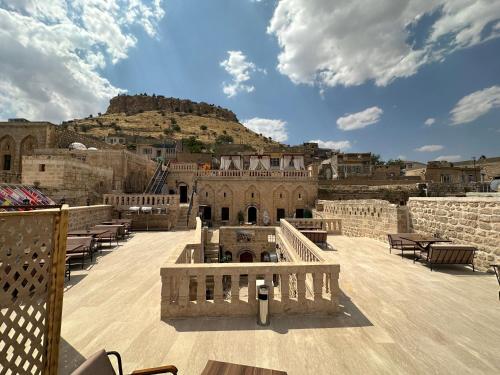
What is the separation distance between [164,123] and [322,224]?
7567 cm

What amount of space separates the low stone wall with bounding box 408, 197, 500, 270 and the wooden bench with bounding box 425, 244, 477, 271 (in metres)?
0.44

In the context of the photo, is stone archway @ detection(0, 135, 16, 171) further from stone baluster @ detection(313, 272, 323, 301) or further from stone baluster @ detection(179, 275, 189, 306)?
stone baluster @ detection(313, 272, 323, 301)

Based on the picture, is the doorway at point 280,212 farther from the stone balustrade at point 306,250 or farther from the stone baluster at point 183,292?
the stone baluster at point 183,292

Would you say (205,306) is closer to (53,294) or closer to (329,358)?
(329,358)

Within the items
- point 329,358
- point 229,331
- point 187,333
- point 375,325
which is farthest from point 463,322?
point 187,333

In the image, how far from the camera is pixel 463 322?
375 cm

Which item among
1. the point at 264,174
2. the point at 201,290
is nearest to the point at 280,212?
the point at 264,174

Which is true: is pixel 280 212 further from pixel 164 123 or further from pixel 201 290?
pixel 164 123

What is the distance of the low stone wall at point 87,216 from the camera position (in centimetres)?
989

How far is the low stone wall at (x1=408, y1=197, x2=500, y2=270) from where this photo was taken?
6.31m

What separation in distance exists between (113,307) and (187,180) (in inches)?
862

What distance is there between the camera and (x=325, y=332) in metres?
3.51

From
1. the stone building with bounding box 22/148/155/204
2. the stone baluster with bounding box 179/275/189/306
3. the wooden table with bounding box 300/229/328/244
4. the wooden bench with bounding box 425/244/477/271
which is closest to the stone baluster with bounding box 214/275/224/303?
the stone baluster with bounding box 179/275/189/306

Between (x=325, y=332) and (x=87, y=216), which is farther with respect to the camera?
(x=87, y=216)
